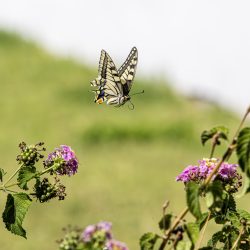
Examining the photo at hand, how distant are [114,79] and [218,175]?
218 centimetres

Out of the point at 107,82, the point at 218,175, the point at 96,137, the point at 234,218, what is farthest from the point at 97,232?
the point at 96,137

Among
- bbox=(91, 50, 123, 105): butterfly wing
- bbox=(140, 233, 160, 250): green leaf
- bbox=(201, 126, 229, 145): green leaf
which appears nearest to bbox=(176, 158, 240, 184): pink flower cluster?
bbox=(201, 126, 229, 145): green leaf

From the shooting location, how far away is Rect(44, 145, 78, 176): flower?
278cm

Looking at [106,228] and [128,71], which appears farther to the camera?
A: [128,71]

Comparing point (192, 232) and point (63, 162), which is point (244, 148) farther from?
point (63, 162)

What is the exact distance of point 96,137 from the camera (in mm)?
20000

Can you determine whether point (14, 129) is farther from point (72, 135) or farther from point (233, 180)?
point (233, 180)

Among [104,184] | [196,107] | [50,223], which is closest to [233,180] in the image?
[50,223]

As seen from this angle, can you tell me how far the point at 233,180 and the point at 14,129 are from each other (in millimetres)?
18006

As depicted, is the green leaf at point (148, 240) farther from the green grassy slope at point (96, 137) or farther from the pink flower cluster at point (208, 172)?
the green grassy slope at point (96, 137)

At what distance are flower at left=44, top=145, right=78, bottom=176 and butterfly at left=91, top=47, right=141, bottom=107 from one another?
1362mm

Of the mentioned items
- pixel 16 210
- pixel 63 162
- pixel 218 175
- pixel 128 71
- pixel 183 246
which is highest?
pixel 128 71

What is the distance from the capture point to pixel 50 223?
14617 mm

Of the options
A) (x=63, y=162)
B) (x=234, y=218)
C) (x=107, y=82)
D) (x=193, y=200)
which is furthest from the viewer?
(x=107, y=82)
